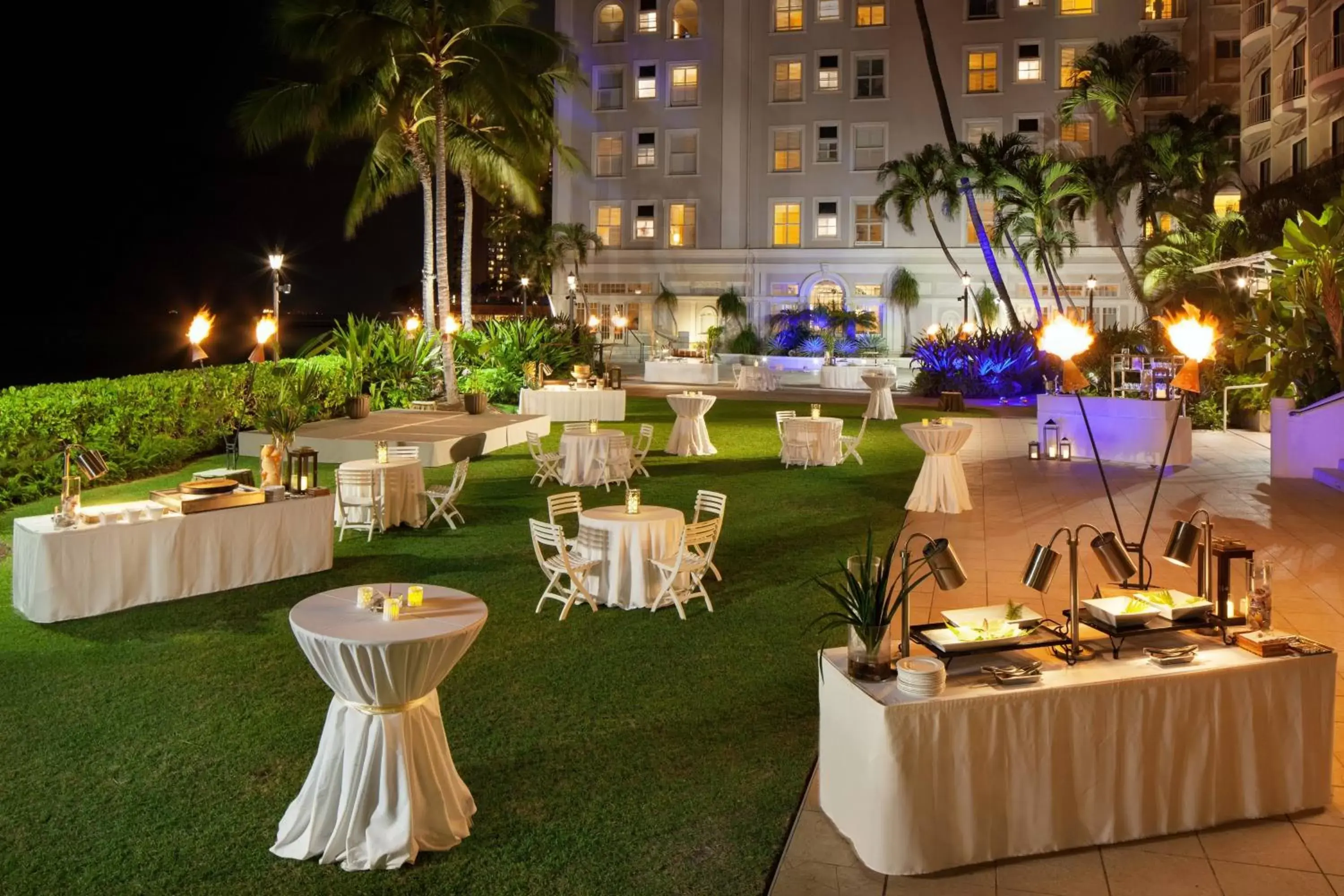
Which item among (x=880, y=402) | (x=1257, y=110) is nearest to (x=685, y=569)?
(x=880, y=402)

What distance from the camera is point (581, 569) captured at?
8.38 metres

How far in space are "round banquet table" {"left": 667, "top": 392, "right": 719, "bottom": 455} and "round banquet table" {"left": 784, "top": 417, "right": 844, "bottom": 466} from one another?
1.70 meters

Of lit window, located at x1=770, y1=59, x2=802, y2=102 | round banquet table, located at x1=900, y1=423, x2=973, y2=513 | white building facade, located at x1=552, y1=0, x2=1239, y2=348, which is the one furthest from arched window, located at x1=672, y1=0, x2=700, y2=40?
round banquet table, located at x1=900, y1=423, x2=973, y2=513

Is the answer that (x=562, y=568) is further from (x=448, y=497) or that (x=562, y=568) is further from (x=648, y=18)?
(x=648, y=18)

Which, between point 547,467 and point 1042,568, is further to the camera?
point 547,467

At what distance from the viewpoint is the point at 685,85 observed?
141 feet

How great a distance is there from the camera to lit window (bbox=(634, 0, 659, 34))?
4331cm

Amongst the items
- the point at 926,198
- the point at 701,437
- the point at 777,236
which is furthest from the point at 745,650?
the point at 777,236

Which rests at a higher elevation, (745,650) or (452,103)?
(452,103)

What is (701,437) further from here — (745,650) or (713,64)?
(713,64)

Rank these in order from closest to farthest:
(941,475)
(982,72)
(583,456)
Answer: (941,475) < (583,456) < (982,72)

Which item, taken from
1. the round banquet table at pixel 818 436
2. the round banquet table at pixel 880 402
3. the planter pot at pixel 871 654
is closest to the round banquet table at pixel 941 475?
the round banquet table at pixel 818 436

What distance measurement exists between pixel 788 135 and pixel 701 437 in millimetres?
27547

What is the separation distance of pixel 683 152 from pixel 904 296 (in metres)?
10.4
